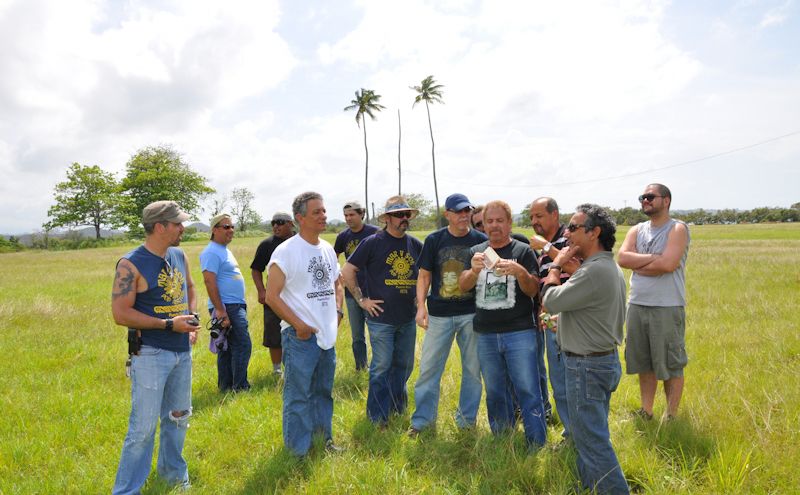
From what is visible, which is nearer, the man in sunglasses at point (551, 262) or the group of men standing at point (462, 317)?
the group of men standing at point (462, 317)

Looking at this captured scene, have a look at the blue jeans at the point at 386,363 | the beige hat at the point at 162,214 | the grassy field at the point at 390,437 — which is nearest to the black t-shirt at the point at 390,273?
the blue jeans at the point at 386,363

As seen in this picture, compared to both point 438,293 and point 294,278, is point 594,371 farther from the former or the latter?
point 294,278

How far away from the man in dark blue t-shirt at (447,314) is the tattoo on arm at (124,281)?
2395mm

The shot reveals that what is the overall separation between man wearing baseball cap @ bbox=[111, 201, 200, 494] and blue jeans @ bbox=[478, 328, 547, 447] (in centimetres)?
240

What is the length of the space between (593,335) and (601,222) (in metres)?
0.72

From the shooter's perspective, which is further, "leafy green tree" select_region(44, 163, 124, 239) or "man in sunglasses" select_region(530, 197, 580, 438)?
"leafy green tree" select_region(44, 163, 124, 239)

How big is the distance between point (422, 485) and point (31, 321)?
10.2m

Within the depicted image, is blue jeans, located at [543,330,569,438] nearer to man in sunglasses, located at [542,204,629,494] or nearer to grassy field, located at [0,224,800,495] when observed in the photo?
grassy field, located at [0,224,800,495]

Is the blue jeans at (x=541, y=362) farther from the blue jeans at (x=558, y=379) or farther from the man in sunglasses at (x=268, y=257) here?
the man in sunglasses at (x=268, y=257)

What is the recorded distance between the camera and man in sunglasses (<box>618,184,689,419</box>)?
4426 mm

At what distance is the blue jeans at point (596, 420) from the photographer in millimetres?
3053

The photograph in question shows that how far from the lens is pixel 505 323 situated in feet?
13.4

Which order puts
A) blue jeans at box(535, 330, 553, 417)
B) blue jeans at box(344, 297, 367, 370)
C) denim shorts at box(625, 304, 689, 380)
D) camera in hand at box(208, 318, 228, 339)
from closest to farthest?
blue jeans at box(535, 330, 553, 417) → denim shorts at box(625, 304, 689, 380) → camera in hand at box(208, 318, 228, 339) → blue jeans at box(344, 297, 367, 370)

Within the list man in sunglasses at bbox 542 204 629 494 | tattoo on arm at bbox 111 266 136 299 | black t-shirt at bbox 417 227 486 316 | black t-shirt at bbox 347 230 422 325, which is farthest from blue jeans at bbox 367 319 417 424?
tattoo on arm at bbox 111 266 136 299
